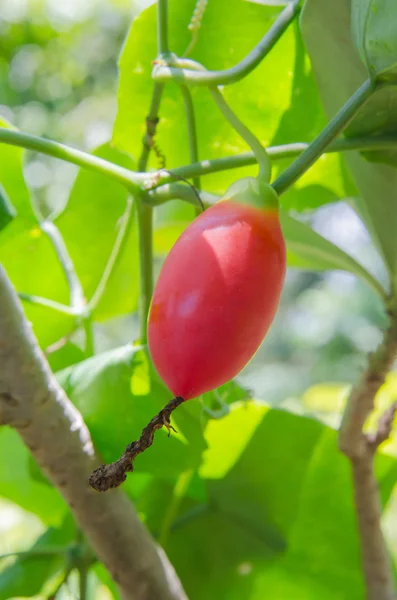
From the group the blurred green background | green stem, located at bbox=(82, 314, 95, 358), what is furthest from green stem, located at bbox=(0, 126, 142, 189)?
the blurred green background

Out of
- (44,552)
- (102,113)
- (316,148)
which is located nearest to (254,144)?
(316,148)

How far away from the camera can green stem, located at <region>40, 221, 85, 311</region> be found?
1.11 feet

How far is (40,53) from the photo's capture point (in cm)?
238

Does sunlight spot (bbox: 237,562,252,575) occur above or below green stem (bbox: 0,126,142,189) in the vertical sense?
below

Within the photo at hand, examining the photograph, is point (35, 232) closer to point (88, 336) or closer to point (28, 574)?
point (88, 336)

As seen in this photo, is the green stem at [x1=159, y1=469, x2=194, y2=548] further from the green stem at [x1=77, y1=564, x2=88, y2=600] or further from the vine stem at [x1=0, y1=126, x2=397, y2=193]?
the vine stem at [x1=0, y1=126, x2=397, y2=193]

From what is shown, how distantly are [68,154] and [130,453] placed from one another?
101 mm

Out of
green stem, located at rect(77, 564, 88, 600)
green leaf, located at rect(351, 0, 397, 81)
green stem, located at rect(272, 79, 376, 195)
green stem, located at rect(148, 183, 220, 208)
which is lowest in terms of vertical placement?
green stem, located at rect(77, 564, 88, 600)

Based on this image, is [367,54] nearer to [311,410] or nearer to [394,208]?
[394,208]

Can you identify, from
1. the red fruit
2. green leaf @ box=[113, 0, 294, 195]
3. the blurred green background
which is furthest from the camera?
the blurred green background

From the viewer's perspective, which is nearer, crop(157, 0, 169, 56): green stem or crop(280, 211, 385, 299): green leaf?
crop(157, 0, 169, 56): green stem

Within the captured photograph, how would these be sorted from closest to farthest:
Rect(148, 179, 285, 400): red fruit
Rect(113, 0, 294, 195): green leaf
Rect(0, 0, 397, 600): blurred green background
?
Rect(148, 179, 285, 400): red fruit → Rect(113, 0, 294, 195): green leaf → Rect(0, 0, 397, 600): blurred green background

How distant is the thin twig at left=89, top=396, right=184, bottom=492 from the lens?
0.18 m

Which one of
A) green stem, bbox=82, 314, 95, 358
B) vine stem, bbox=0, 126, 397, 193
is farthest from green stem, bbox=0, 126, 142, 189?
green stem, bbox=82, 314, 95, 358
